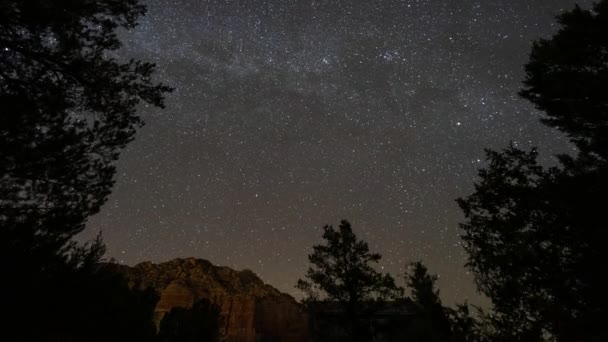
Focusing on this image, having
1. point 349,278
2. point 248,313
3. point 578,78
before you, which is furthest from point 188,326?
point 248,313

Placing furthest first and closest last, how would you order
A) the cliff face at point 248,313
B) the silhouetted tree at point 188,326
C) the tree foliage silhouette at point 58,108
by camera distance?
the cliff face at point 248,313 → the silhouetted tree at point 188,326 → the tree foliage silhouette at point 58,108

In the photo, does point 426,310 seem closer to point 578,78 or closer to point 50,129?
point 578,78

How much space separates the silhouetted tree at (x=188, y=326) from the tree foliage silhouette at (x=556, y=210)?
1576 centimetres

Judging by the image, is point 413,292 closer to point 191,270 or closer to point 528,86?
point 528,86

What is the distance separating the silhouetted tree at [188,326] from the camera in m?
20.4

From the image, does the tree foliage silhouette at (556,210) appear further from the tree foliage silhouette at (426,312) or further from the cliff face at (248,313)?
the cliff face at (248,313)

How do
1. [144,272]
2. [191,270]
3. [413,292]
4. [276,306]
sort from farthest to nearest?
1. [191,270]
2. [144,272]
3. [276,306]
4. [413,292]

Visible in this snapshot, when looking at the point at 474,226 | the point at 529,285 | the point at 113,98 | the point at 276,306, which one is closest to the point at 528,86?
the point at 474,226

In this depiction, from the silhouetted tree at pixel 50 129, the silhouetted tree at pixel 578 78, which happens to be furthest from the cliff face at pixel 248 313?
the silhouetted tree at pixel 578 78

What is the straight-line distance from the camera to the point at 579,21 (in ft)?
45.8

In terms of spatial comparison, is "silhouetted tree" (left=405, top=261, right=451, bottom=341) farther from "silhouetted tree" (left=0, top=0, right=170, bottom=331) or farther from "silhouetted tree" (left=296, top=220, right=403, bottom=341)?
"silhouetted tree" (left=0, top=0, right=170, bottom=331)

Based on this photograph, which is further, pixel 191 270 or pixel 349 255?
pixel 191 270

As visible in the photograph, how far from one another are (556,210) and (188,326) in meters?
19.2

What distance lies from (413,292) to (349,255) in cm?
1101
